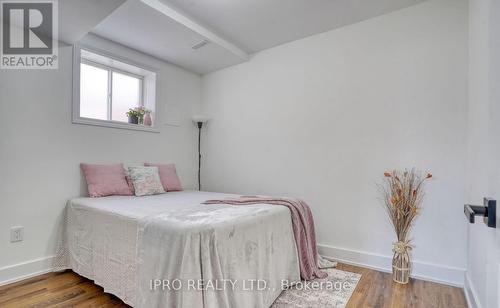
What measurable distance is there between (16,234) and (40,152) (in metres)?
0.73

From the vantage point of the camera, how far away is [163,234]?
56.0 inches

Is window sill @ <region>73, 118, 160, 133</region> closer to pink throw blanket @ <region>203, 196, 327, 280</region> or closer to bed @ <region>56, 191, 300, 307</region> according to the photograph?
bed @ <region>56, 191, 300, 307</region>

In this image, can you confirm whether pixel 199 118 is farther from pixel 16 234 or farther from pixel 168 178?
pixel 16 234

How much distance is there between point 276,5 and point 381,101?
1376 millimetres

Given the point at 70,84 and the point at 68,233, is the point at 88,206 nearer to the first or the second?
the point at 68,233

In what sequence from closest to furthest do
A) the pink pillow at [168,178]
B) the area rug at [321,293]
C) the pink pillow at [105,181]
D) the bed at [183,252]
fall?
the bed at [183,252] < the area rug at [321,293] < the pink pillow at [105,181] < the pink pillow at [168,178]

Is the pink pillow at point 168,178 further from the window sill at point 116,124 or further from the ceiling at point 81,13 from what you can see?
the ceiling at point 81,13

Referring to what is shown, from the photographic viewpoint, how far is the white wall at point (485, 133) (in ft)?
3.55

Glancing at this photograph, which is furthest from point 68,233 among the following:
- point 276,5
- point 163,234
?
point 276,5

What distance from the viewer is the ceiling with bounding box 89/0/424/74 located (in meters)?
2.35

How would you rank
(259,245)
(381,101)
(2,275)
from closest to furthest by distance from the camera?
(259,245)
(2,275)
(381,101)

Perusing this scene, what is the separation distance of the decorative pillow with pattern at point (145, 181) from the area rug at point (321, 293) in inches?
67.8

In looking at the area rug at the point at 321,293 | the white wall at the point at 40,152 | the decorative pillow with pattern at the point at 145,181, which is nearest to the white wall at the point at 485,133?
the area rug at the point at 321,293

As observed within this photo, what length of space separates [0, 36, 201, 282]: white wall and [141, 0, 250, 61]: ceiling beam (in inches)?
37.1
